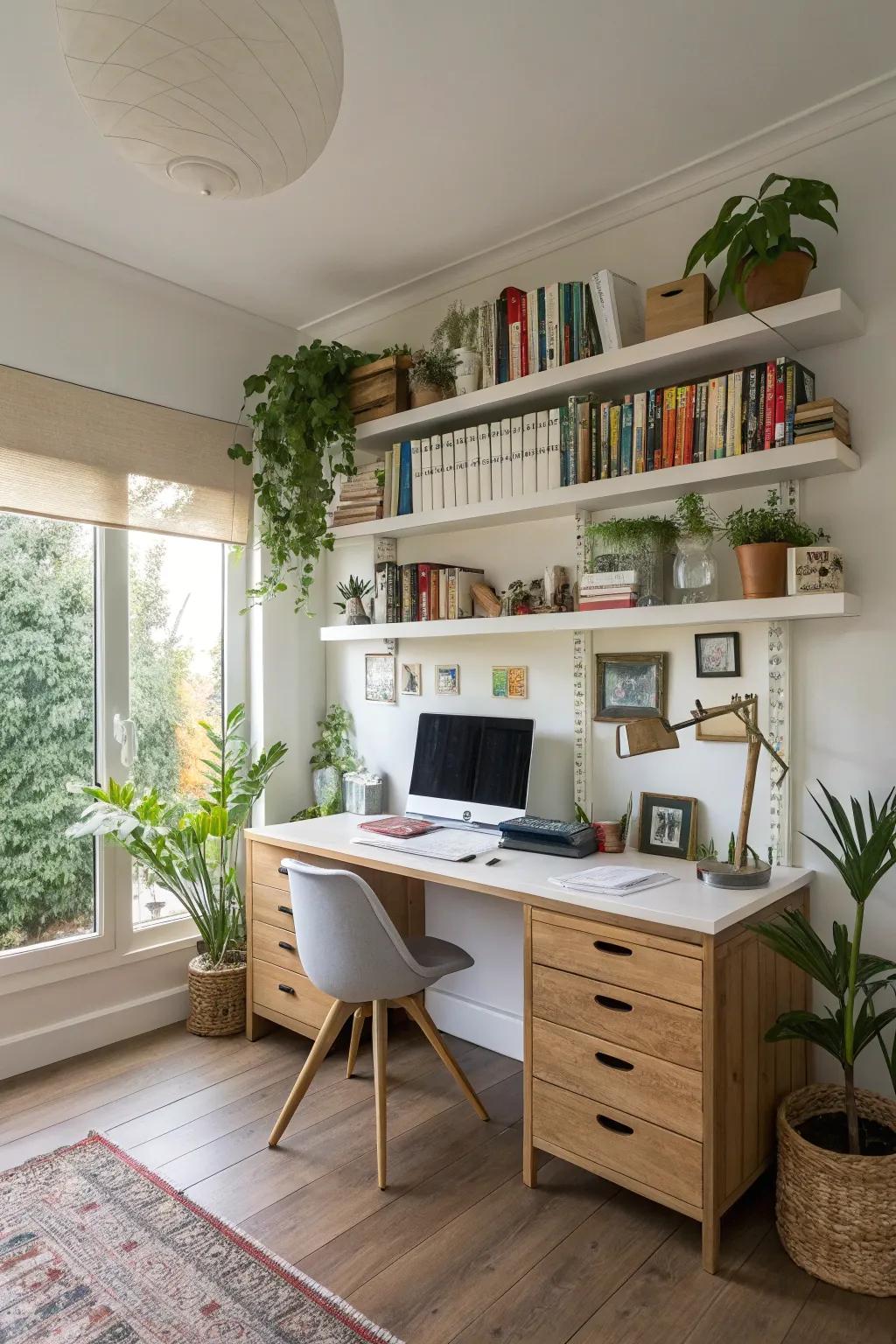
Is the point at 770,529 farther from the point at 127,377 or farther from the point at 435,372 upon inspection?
the point at 127,377

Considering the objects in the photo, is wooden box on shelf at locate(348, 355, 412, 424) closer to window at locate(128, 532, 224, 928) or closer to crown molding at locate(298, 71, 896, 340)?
crown molding at locate(298, 71, 896, 340)

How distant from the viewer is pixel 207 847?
3408 millimetres

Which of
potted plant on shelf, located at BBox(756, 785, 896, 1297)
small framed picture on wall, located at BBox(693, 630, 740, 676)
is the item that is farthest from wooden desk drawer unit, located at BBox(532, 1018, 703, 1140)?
small framed picture on wall, located at BBox(693, 630, 740, 676)

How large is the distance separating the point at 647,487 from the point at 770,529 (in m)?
0.35

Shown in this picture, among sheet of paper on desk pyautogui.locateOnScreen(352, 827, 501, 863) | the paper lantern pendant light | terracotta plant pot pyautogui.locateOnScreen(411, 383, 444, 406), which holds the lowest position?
sheet of paper on desk pyautogui.locateOnScreen(352, 827, 501, 863)

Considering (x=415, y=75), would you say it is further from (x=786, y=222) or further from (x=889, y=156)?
(x=889, y=156)

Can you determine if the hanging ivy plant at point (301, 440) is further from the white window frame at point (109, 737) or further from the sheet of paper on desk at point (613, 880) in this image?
the sheet of paper on desk at point (613, 880)

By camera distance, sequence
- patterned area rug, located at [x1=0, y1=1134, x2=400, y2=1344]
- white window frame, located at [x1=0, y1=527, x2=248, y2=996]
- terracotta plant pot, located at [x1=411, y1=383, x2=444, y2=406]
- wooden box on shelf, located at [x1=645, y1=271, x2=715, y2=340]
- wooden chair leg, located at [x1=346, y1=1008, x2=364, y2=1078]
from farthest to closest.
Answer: white window frame, located at [x1=0, y1=527, x2=248, y2=996] → terracotta plant pot, located at [x1=411, y1=383, x2=444, y2=406] → wooden chair leg, located at [x1=346, y1=1008, x2=364, y2=1078] → wooden box on shelf, located at [x1=645, y1=271, x2=715, y2=340] → patterned area rug, located at [x1=0, y1=1134, x2=400, y2=1344]

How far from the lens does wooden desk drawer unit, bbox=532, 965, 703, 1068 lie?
191 cm

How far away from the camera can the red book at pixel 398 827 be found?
Answer: 2844 millimetres

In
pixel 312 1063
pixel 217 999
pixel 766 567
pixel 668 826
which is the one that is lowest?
pixel 217 999

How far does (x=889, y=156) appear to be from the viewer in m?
2.21

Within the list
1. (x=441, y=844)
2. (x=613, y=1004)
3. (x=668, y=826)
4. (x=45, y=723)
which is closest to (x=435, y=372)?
(x=441, y=844)

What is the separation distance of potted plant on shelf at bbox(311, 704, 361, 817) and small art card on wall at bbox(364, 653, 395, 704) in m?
0.17
